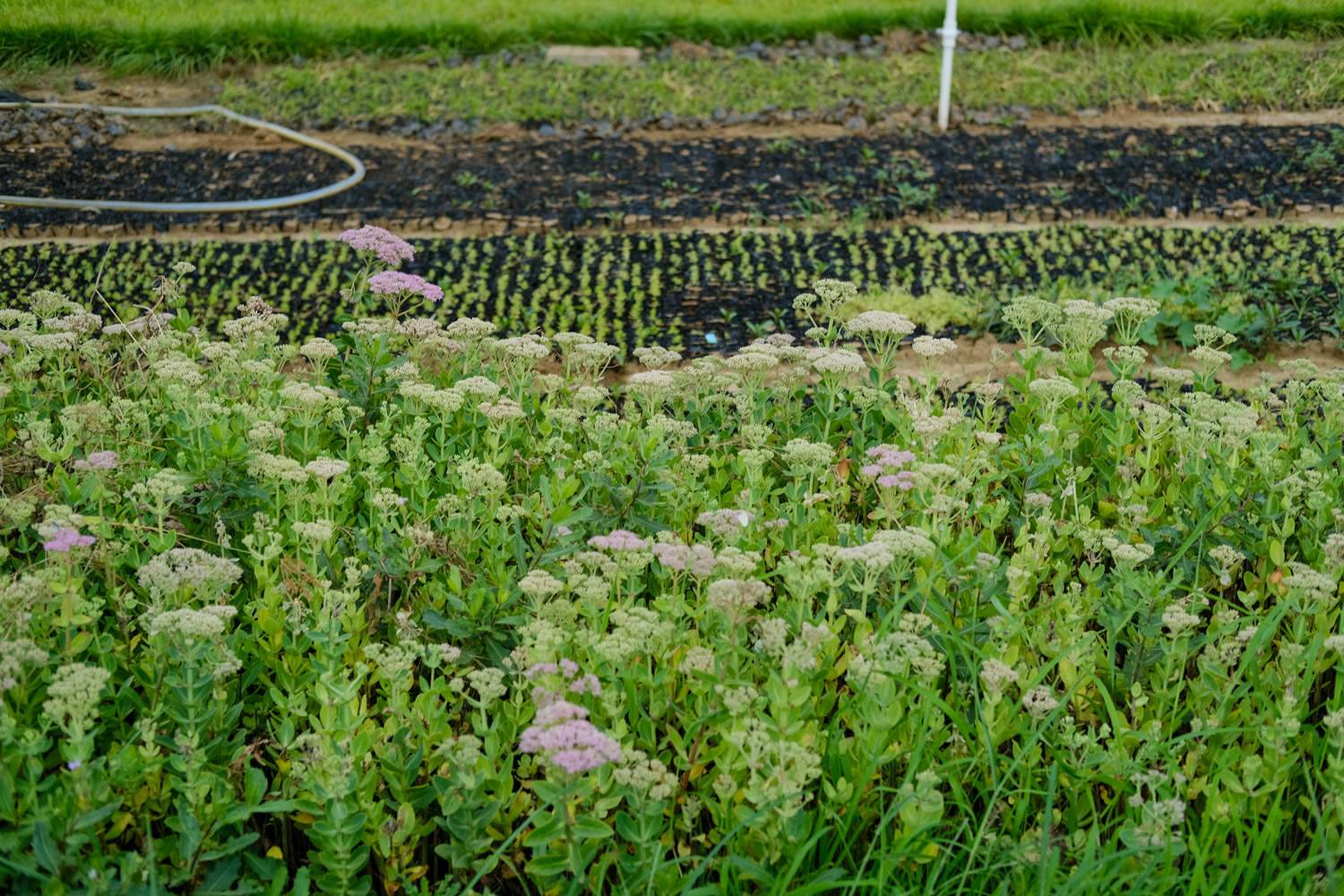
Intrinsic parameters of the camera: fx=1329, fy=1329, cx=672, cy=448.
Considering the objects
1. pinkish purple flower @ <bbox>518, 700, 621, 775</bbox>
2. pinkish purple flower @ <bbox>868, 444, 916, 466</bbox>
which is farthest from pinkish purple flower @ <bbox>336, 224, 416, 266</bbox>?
pinkish purple flower @ <bbox>518, 700, 621, 775</bbox>

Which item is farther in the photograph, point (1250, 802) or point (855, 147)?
point (855, 147)

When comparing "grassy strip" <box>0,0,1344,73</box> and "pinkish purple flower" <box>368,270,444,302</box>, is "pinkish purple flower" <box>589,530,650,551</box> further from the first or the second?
"grassy strip" <box>0,0,1344,73</box>

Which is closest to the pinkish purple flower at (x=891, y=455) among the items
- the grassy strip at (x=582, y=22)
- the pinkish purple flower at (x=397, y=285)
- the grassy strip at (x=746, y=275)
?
the pinkish purple flower at (x=397, y=285)

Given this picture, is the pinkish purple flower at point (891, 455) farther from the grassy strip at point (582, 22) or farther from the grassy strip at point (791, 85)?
the grassy strip at point (582, 22)

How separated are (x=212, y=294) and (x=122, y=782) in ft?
17.0

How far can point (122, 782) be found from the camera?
2254 mm

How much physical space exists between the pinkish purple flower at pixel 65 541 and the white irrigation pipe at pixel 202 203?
626 centimetres

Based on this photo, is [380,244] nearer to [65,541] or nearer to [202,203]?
[65,541]

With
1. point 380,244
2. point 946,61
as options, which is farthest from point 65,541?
point 946,61

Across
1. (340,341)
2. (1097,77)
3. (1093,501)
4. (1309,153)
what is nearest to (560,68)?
(1097,77)

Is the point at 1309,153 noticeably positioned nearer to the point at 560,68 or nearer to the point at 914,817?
the point at 560,68

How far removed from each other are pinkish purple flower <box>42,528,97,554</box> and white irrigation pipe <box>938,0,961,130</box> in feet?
25.8

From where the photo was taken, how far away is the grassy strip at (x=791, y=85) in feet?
34.3

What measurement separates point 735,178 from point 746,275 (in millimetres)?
1922
